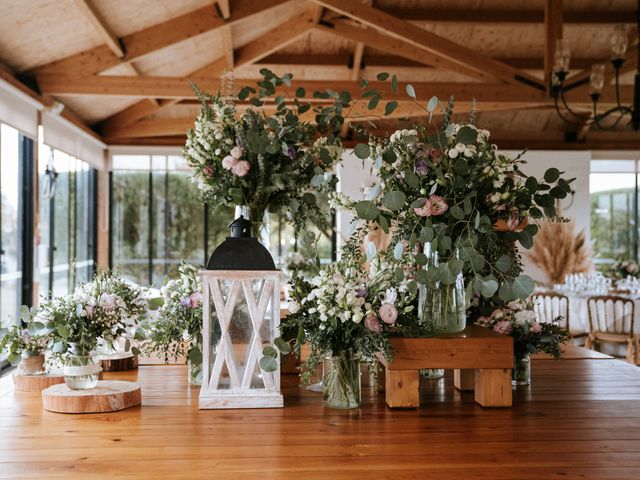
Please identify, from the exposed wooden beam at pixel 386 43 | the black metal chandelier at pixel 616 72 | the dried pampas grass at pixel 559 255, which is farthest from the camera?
the dried pampas grass at pixel 559 255

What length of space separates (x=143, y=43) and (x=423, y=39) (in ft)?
9.39

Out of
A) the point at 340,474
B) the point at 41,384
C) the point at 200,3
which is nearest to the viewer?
the point at 340,474

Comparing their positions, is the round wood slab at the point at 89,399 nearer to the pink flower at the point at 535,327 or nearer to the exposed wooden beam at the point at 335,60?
the pink flower at the point at 535,327

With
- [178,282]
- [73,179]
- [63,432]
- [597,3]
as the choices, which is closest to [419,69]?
[597,3]

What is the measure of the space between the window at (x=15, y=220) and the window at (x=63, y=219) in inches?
6.9

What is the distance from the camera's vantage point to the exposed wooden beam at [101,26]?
5672mm

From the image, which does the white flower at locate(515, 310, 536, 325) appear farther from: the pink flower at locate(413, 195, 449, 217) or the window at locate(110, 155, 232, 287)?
the window at locate(110, 155, 232, 287)

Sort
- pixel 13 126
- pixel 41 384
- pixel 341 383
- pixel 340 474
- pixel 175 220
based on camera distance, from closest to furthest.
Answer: pixel 340 474, pixel 341 383, pixel 41 384, pixel 13 126, pixel 175 220

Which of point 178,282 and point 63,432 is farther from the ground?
point 178,282

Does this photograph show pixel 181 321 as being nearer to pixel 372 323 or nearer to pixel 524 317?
pixel 372 323

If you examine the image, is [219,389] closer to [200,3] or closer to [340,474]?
[340,474]

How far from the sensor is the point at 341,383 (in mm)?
1812

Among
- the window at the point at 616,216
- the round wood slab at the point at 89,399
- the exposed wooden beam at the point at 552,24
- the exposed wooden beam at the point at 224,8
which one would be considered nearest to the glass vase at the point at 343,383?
the round wood slab at the point at 89,399

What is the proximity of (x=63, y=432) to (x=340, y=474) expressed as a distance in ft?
2.29
